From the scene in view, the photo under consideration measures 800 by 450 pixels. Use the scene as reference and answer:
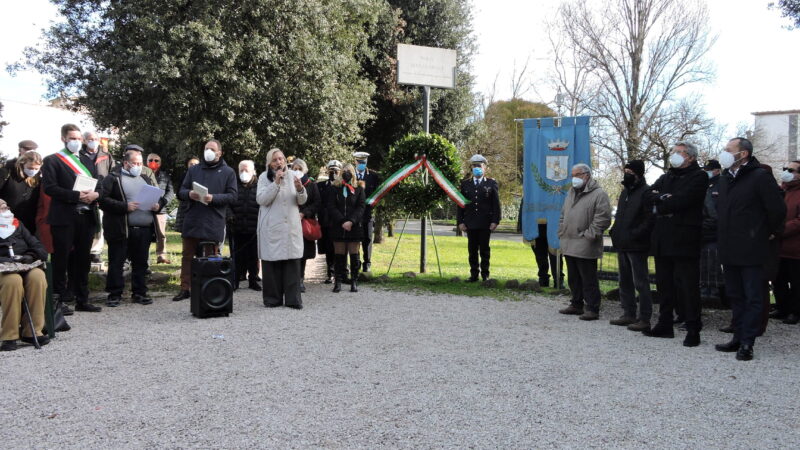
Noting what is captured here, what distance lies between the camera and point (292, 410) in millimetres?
4348

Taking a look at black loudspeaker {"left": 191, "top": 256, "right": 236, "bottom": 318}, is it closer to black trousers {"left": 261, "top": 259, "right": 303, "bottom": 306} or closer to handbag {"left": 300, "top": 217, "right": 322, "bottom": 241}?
black trousers {"left": 261, "top": 259, "right": 303, "bottom": 306}

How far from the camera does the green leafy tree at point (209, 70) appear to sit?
1527 centimetres

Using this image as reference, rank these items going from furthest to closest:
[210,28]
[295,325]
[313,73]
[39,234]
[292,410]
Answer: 1. [313,73]
2. [210,28]
3. [39,234]
4. [295,325]
5. [292,410]

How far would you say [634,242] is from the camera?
7.40 metres

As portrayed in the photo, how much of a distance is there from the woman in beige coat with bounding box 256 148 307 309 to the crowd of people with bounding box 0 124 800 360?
0.06ft

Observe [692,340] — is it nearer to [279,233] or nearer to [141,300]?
[279,233]

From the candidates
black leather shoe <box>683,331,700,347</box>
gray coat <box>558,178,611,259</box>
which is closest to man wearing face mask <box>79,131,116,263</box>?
gray coat <box>558,178,611,259</box>

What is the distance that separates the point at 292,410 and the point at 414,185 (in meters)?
7.42

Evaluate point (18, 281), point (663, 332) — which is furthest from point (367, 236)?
point (18, 281)

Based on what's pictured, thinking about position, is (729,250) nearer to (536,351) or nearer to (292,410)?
(536,351)

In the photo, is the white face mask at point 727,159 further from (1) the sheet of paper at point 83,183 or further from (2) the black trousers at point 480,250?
(1) the sheet of paper at point 83,183

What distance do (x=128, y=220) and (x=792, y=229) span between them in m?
9.28

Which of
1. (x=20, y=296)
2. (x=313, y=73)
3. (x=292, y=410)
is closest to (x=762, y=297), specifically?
(x=292, y=410)

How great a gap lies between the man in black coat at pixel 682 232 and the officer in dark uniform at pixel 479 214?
14.3 ft
